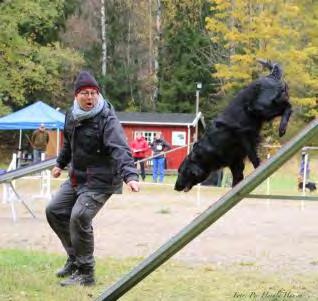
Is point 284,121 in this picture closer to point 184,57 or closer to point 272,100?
point 272,100

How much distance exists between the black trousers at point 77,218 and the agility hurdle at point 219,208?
95 centimetres

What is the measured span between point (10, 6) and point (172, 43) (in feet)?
44.5

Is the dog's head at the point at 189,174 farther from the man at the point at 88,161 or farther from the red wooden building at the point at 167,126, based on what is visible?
the red wooden building at the point at 167,126

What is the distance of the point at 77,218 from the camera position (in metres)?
5.04

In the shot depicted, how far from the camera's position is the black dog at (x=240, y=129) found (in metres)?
3.76

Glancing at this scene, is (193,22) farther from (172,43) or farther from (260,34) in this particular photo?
(260,34)

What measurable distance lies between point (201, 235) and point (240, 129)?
492cm

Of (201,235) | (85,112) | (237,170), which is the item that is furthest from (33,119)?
(237,170)

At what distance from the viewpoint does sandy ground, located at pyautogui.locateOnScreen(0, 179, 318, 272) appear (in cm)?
721

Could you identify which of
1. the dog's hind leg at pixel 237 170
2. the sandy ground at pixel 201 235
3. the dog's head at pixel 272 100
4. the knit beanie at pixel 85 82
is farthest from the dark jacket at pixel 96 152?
the sandy ground at pixel 201 235

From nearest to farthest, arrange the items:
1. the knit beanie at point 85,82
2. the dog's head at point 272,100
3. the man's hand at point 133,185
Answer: the dog's head at point 272,100, the man's hand at point 133,185, the knit beanie at point 85,82

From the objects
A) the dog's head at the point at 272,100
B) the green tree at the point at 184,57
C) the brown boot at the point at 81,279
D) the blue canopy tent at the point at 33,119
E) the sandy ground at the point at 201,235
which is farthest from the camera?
the green tree at the point at 184,57

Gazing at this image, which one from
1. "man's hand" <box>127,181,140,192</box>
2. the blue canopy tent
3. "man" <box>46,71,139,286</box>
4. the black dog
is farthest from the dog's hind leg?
the blue canopy tent

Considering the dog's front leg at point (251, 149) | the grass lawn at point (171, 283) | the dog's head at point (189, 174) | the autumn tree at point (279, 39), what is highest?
the autumn tree at point (279, 39)
